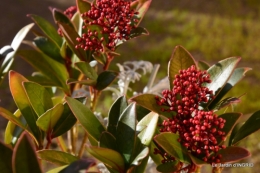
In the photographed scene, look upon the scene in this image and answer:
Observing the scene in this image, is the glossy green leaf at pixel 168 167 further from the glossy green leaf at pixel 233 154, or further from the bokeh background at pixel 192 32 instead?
the bokeh background at pixel 192 32

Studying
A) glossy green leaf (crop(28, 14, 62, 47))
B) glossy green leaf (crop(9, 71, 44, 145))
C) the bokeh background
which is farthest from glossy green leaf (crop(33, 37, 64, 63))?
the bokeh background

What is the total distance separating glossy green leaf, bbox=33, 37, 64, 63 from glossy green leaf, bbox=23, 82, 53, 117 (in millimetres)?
134

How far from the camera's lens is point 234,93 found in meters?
1.41

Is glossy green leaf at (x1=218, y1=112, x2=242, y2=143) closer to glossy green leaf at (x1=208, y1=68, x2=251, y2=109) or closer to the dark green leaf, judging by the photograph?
glossy green leaf at (x1=208, y1=68, x2=251, y2=109)

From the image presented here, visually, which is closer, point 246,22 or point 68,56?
point 68,56

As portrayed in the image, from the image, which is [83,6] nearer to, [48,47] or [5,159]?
[48,47]

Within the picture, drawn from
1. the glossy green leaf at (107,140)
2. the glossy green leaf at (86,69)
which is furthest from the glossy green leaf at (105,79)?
the glossy green leaf at (107,140)

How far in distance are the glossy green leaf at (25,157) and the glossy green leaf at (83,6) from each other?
251 millimetres

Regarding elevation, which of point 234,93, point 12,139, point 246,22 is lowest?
point 234,93

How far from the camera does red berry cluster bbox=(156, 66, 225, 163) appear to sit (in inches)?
13.6

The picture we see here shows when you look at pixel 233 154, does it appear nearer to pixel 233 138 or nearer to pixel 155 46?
pixel 233 138

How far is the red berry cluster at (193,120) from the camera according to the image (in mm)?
346

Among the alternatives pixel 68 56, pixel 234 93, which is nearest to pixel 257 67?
pixel 234 93

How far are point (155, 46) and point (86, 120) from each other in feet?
4.53
